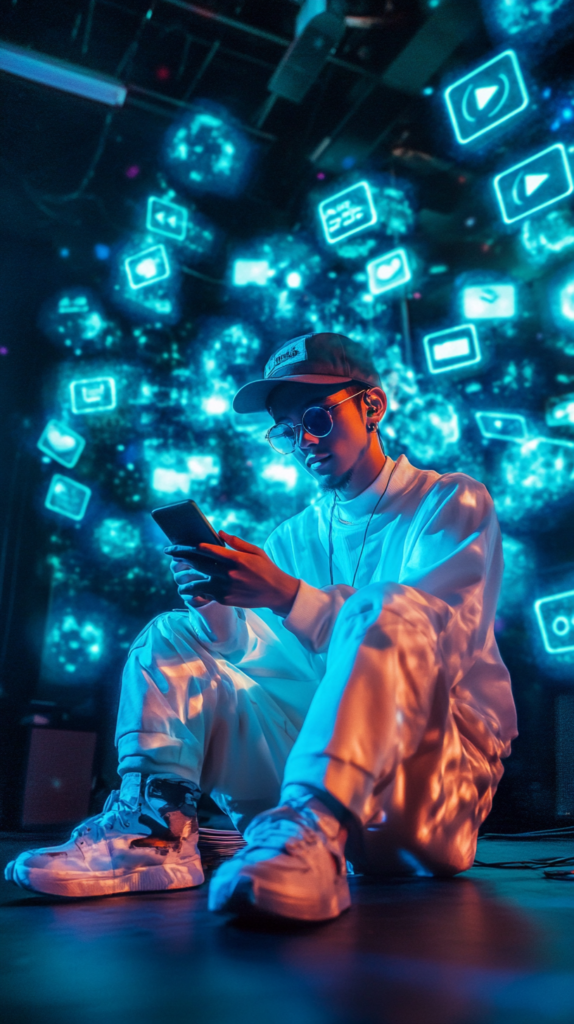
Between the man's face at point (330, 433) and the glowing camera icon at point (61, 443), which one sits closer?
the man's face at point (330, 433)

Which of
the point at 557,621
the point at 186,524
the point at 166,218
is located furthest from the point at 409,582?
the point at 166,218

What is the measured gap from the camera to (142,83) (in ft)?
17.6

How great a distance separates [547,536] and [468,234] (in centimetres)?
336

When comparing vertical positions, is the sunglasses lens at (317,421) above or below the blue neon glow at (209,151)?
below

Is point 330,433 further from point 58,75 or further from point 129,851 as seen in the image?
point 58,75

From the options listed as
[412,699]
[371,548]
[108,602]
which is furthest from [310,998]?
[108,602]

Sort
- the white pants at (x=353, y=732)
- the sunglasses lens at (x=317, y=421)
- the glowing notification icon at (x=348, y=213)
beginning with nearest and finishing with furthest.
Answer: the white pants at (x=353, y=732)
the sunglasses lens at (x=317, y=421)
the glowing notification icon at (x=348, y=213)

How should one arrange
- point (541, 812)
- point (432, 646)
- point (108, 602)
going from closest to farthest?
point (432, 646) → point (541, 812) → point (108, 602)

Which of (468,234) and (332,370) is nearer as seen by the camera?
(332,370)

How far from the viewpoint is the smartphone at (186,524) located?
1299 mm

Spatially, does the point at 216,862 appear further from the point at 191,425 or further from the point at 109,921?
the point at 191,425

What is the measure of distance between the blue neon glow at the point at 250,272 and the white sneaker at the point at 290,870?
20.1ft

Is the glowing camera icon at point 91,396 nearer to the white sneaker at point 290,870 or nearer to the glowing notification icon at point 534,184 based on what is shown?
the glowing notification icon at point 534,184

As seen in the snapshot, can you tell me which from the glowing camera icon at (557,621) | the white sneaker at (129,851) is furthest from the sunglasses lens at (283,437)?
the glowing camera icon at (557,621)
